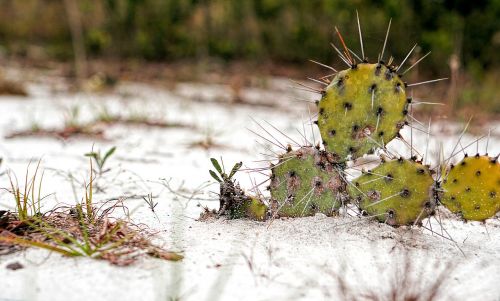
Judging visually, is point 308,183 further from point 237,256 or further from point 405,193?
point 237,256

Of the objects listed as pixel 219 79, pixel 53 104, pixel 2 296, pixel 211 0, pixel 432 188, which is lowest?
pixel 2 296

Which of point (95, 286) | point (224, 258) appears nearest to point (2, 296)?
point (95, 286)

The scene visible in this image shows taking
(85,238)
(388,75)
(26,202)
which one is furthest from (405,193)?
(26,202)

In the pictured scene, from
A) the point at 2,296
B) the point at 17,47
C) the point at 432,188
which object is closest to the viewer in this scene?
the point at 2,296

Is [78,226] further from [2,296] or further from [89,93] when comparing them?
[89,93]

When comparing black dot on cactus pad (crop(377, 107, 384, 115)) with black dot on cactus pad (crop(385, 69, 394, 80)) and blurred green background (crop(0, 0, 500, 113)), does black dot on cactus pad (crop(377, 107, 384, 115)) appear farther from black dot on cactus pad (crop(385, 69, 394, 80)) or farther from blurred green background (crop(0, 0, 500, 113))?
blurred green background (crop(0, 0, 500, 113))

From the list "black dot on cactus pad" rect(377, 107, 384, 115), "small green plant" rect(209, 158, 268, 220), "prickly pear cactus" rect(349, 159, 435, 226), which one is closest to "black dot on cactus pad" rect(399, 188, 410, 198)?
"prickly pear cactus" rect(349, 159, 435, 226)
